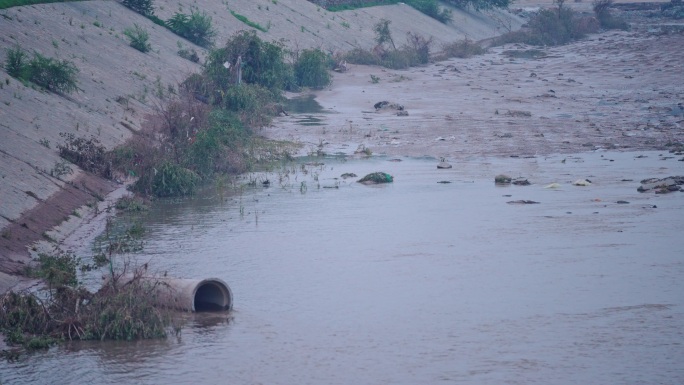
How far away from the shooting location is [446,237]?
14.5 m

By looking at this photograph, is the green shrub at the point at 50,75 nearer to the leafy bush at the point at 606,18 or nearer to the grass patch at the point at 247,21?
the grass patch at the point at 247,21

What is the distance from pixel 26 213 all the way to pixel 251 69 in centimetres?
1647

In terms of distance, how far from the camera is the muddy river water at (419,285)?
9.10 metres

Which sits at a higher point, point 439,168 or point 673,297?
point 439,168

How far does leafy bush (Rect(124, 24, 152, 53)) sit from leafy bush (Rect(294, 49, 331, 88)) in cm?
709

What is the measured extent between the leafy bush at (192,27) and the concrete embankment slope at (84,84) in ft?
1.86

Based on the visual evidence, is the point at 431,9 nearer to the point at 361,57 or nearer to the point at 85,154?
the point at 361,57

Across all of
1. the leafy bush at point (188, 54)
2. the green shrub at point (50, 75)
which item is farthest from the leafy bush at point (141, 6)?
the green shrub at point (50, 75)

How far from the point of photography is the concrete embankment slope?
1441cm

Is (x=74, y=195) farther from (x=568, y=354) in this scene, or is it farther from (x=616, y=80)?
(x=616, y=80)

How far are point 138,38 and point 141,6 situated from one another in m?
5.58

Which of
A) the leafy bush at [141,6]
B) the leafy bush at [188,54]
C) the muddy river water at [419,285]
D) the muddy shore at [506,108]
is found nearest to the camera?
the muddy river water at [419,285]

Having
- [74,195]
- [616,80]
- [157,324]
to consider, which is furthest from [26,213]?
[616,80]

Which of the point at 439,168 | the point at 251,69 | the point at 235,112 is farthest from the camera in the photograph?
the point at 251,69
